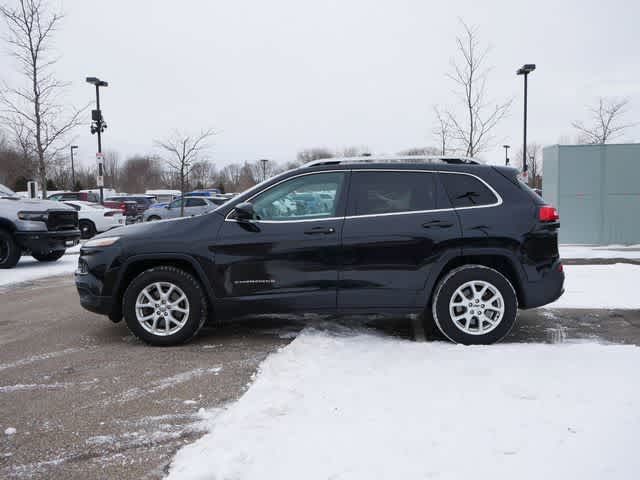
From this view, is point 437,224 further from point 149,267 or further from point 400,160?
point 149,267

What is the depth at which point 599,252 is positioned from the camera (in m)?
12.4

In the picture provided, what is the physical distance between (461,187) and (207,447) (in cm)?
330

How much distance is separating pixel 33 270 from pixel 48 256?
1709mm

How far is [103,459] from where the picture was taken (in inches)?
112

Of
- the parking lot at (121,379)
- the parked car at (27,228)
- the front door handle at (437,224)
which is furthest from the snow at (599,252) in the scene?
the parked car at (27,228)

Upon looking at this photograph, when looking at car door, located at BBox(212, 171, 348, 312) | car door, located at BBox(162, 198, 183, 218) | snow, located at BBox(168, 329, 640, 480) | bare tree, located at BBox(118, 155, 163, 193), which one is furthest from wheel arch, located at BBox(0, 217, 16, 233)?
bare tree, located at BBox(118, 155, 163, 193)

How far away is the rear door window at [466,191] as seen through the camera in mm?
4910

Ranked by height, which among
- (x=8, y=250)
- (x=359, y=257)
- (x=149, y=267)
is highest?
(x=359, y=257)

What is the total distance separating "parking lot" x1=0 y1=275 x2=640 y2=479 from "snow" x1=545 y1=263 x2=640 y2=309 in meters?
0.43

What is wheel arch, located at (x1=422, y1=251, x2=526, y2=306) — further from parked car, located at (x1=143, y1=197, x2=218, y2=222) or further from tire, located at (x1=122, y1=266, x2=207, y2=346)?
parked car, located at (x1=143, y1=197, x2=218, y2=222)

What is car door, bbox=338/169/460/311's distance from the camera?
15.7 ft

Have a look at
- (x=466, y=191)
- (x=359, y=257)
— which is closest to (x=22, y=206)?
(x=359, y=257)

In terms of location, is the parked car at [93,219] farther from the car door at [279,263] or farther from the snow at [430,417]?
the snow at [430,417]

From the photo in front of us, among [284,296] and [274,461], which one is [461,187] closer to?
[284,296]
